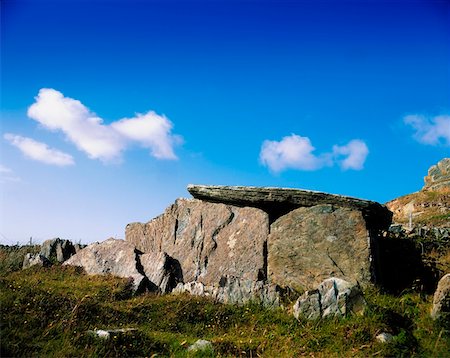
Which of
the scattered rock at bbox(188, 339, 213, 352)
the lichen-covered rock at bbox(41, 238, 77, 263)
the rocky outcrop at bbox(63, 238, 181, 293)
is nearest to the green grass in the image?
the scattered rock at bbox(188, 339, 213, 352)

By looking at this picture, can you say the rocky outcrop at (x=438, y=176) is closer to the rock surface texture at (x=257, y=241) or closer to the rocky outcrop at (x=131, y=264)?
the rock surface texture at (x=257, y=241)

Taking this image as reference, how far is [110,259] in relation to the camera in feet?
54.0

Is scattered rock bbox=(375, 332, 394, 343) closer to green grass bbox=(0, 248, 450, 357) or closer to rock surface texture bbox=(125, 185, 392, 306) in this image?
green grass bbox=(0, 248, 450, 357)

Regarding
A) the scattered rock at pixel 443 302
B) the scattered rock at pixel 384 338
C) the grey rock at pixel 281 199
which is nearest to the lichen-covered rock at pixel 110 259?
the grey rock at pixel 281 199

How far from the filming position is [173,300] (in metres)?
12.5

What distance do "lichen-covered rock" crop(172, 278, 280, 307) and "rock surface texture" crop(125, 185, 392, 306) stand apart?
0.03 meters

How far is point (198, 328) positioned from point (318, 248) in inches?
217

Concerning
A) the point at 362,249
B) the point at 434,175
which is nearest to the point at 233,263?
the point at 362,249

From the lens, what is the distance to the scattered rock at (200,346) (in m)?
8.65

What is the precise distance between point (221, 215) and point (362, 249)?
A: 18.3 feet

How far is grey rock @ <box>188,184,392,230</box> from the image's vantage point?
15.1 metres

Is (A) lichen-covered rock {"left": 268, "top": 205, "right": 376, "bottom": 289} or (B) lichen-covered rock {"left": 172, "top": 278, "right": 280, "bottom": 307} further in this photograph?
(A) lichen-covered rock {"left": 268, "top": 205, "right": 376, "bottom": 289}

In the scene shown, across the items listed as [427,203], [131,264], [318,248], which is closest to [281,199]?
[318,248]

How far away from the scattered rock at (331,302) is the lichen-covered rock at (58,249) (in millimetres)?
11015
